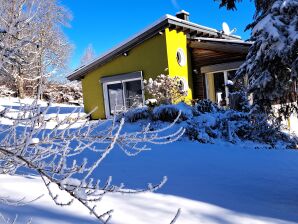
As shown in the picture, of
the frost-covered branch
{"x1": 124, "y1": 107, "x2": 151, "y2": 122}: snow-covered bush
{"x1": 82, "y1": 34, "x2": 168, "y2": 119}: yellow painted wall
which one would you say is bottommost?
{"x1": 124, "y1": 107, "x2": 151, "y2": 122}: snow-covered bush

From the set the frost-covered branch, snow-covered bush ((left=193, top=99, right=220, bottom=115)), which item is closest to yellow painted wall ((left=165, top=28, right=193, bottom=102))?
snow-covered bush ((left=193, top=99, right=220, bottom=115))

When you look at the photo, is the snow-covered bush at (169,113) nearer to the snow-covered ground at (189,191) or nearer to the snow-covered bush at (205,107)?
the snow-covered bush at (205,107)

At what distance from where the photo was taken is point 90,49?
1955 inches

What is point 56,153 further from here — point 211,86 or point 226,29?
point 226,29

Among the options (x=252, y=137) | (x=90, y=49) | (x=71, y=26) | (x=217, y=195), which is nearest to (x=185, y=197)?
(x=217, y=195)

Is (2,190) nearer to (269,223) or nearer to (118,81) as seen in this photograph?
(269,223)

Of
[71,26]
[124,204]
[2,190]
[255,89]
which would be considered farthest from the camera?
[71,26]

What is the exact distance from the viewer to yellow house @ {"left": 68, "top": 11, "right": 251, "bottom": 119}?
15.1 m

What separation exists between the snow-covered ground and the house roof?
9901 mm

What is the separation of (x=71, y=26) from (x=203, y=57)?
40.7 ft

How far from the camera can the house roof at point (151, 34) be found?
49.4 feet

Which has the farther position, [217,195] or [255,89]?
[255,89]

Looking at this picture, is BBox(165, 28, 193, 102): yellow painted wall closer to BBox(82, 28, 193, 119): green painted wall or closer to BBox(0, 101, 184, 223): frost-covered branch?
BBox(82, 28, 193, 119): green painted wall

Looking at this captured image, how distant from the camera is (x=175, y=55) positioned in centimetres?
1545
